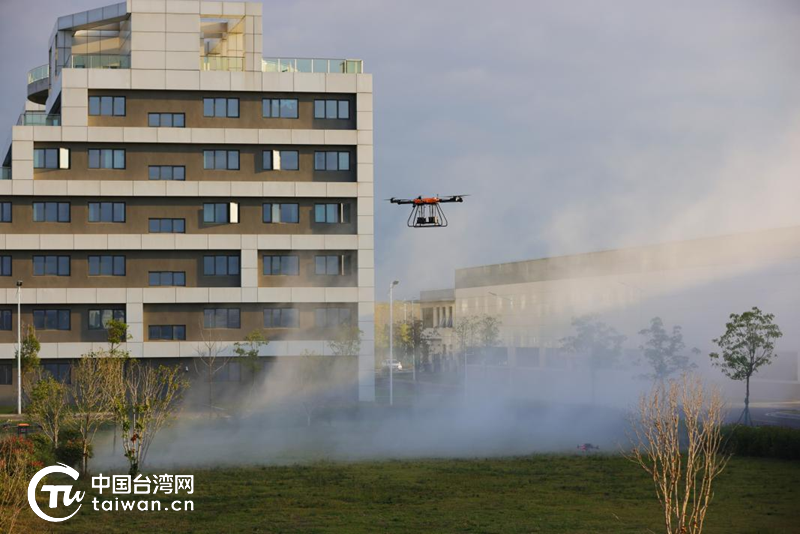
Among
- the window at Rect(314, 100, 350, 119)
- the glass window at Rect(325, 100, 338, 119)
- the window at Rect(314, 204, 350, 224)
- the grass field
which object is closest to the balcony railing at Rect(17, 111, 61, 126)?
the window at Rect(314, 100, 350, 119)

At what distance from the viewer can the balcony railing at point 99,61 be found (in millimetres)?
75000

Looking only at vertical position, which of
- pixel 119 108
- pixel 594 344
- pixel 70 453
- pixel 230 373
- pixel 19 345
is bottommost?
pixel 70 453

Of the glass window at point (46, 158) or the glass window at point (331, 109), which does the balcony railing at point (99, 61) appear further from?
the glass window at point (331, 109)

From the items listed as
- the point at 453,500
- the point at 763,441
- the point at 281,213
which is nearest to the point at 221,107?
the point at 281,213

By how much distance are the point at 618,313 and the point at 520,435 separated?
31446 millimetres

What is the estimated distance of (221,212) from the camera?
7600 cm

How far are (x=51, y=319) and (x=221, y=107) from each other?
21177 mm

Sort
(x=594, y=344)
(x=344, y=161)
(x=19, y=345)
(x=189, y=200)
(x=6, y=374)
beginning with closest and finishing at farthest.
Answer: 1. (x=19, y=345)
2. (x=6, y=374)
3. (x=189, y=200)
4. (x=344, y=161)
5. (x=594, y=344)

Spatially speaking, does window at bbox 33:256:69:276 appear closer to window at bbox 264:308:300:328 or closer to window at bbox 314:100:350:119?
window at bbox 264:308:300:328

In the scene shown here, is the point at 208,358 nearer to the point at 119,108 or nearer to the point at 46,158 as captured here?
the point at 46,158

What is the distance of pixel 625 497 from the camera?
3494 cm

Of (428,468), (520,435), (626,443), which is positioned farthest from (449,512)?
(520,435)

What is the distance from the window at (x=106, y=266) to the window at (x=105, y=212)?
Answer: 9.69 feet

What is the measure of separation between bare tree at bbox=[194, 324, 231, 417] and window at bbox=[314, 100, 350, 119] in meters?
19.5
